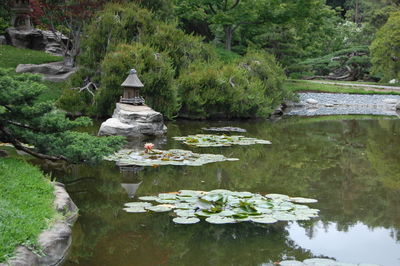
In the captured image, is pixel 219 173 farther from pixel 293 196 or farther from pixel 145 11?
pixel 145 11

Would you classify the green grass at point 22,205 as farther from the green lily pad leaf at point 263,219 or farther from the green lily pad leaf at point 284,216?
the green lily pad leaf at point 284,216

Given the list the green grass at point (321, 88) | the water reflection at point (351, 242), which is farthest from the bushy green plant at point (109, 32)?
the water reflection at point (351, 242)

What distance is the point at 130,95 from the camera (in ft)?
42.4

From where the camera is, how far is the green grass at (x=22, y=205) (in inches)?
161

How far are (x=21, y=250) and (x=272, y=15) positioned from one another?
21.9 m

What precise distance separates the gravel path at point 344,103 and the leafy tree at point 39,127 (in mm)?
15278

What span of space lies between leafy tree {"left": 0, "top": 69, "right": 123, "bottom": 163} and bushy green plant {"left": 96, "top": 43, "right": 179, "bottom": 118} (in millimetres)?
7550

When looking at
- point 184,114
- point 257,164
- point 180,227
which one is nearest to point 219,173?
point 257,164

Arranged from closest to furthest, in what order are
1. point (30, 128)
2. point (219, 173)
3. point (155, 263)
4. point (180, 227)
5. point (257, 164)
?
point (155, 263) → point (180, 227) → point (30, 128) → point (219, 173) → point (257, 164)

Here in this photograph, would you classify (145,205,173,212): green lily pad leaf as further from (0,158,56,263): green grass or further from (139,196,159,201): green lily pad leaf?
(0,158,56,263): green grass

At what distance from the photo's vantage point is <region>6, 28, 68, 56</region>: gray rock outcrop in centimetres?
2184

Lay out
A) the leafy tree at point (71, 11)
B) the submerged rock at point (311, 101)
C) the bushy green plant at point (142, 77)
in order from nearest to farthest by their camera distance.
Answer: the bushy green plant at point (142, 77)
the leafy tree at point (71, 11)
the submerged rock at point (311, 101)

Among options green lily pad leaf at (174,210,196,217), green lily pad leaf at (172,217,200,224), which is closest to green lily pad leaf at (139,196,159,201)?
green lily pad leaf at (174,210,196,217)

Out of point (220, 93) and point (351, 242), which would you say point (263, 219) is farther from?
point (220, 93)
